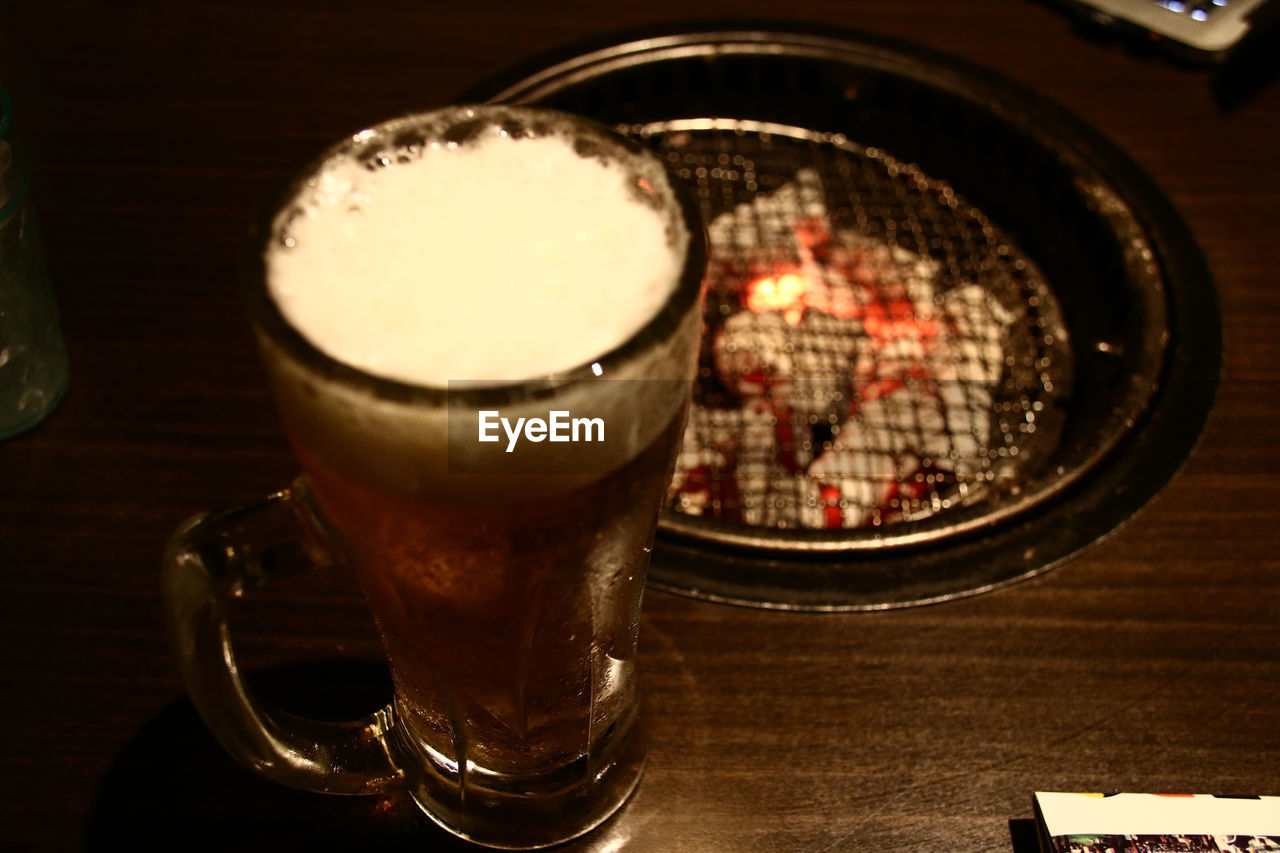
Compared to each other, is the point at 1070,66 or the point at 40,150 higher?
the point at 1070,66

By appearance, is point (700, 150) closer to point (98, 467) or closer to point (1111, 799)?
point (98, 467)

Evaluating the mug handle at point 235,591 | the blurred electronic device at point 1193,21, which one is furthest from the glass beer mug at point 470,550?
the blurred electronic device at point 1193,21

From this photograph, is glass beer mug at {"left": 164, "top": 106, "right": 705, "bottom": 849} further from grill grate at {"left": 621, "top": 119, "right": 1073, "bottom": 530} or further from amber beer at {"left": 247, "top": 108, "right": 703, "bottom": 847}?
grill grate at {"left": 621, "top": 119, "right": 1073, "bottom": 530}

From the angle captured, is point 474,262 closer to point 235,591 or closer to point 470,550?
point 470,550

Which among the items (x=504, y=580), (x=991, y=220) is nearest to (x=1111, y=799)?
(x=504, y=580)

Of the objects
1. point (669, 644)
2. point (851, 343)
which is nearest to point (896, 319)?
point (851, 343)
